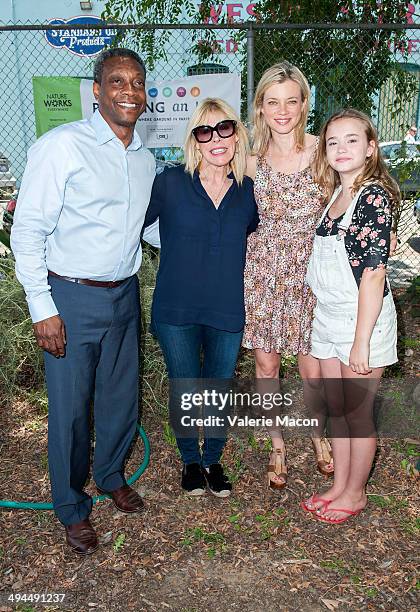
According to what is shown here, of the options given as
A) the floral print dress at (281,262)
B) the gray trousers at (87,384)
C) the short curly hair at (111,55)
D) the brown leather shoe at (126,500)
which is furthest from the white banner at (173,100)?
the brown leather shoe at (126,500)

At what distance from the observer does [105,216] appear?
2.66 meters

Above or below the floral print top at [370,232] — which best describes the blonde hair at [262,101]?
above

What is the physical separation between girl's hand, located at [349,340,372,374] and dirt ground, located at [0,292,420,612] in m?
0.92

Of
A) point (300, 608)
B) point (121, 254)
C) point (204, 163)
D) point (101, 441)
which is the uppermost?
point (204, 163)

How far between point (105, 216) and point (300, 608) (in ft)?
6.20

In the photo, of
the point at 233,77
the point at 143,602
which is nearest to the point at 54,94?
the point at 233,77

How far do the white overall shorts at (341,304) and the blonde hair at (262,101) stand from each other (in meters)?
0.42

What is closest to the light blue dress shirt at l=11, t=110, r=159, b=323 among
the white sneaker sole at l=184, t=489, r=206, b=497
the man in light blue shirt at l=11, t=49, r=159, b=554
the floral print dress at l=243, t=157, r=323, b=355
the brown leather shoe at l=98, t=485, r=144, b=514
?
the man in light blue shirt at l=11, t=49, r=159, b=554

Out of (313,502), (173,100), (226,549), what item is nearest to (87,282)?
(226,549)

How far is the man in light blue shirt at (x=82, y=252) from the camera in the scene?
256 cm

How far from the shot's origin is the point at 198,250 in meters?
2.91

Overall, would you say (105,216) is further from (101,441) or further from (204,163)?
(101,441)

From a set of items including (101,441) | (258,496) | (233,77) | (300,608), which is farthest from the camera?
(233,77)

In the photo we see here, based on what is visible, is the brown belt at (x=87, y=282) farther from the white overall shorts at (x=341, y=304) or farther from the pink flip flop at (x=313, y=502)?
the pink flip flop at (x=313, y=502)
